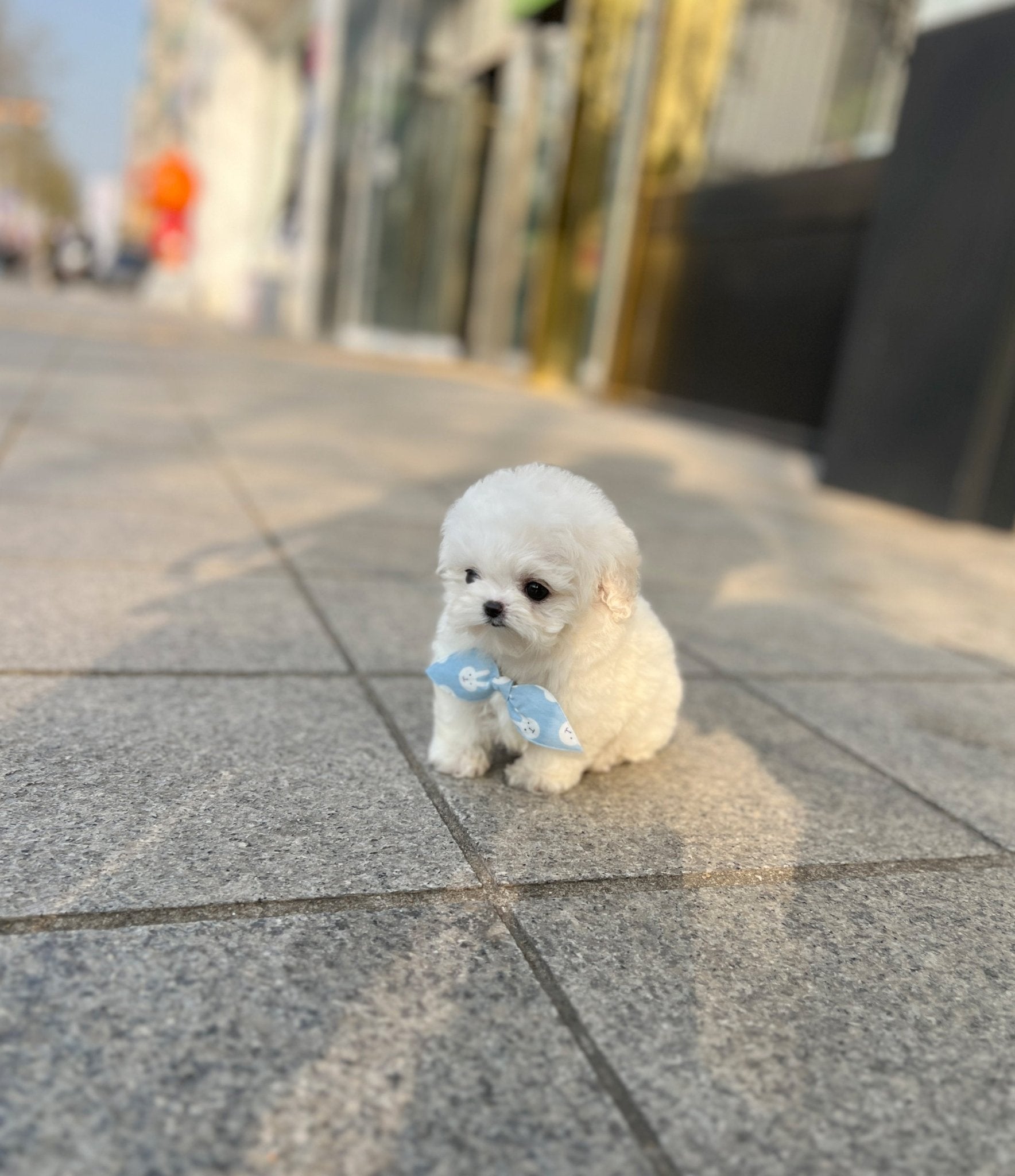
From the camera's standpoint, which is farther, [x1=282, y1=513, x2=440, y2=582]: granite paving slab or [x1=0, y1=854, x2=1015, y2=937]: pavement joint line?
[x1=282, y1=513, x2=440, y2=582]: granite paving slab

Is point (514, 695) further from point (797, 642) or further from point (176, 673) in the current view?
point (797, 642)

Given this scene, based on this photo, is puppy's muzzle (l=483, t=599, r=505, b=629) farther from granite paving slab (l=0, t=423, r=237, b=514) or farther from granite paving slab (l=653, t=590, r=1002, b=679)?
granite paving slab (l=0, t=423, r=237, b=514)

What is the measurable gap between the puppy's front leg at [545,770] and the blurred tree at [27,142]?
113ft

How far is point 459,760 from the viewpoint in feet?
9.36

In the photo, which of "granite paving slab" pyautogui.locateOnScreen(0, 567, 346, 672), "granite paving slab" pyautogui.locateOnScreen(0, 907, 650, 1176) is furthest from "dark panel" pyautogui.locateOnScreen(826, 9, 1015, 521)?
"granite paving slab" pyautogui.locateOnScreen(0, 907, 650, 1176)

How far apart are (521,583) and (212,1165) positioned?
1334 millimetres

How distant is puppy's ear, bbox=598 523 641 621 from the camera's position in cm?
251

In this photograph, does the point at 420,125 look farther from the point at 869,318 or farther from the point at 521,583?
→ the point at 521,583

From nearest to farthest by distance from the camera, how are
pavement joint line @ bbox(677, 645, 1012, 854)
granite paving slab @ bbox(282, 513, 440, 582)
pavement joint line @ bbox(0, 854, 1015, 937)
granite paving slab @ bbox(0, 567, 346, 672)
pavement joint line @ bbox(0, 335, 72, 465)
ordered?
1. pavement joint line @ bbox(0, 854, 1015, 937)
2. pavement joint line @ bbox(677, 645, 1012, 854)
3. granite paving slab @ bbox(0, 567, 346, 672)
4. granite paving slab @ bbox(282, 513, 440, 582)
5. pavement joint line @ bbox(0, 335, 72, 465)

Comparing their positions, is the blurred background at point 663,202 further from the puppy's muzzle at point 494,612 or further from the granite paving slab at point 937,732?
the puppy's muzzle at point 494,612

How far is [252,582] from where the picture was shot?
179 inches

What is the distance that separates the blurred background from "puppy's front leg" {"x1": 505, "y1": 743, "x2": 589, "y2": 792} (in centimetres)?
606

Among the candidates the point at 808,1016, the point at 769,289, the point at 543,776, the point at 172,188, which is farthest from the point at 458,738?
the point at 172,188

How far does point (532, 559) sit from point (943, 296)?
683 centimetres
